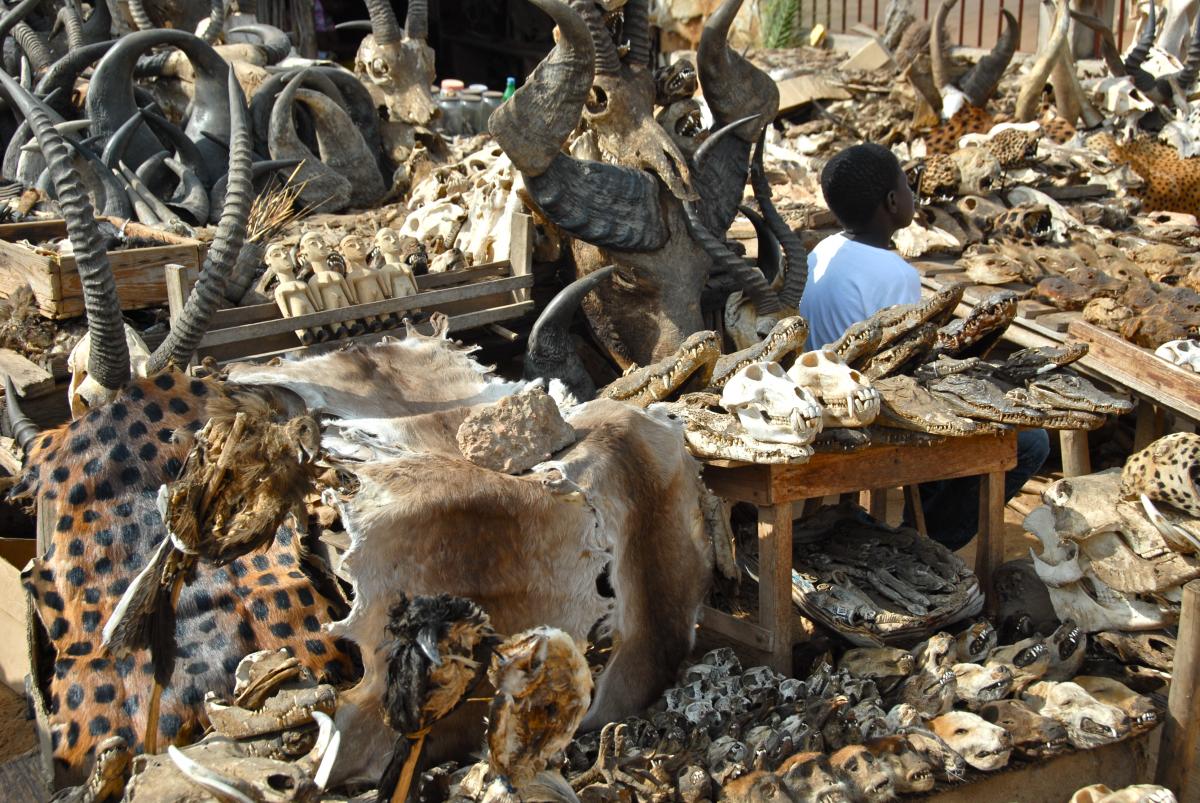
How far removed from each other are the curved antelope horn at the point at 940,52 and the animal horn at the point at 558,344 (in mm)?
5760

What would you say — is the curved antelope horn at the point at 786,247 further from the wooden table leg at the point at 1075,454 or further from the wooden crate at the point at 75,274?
the wooden crate at the point at 75,274

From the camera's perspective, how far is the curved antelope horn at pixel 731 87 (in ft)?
17.9

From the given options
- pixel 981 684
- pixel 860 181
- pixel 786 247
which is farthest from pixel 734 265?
pixel 981 684

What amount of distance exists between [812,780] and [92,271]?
222cm

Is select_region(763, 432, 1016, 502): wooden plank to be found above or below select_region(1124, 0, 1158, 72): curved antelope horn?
below

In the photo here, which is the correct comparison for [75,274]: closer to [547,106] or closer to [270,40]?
[547,106]

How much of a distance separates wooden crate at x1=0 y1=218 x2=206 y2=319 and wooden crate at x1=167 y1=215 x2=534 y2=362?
5.2 inches

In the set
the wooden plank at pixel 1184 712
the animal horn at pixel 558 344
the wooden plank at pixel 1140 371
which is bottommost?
the wooden plank at pixel 1184 712

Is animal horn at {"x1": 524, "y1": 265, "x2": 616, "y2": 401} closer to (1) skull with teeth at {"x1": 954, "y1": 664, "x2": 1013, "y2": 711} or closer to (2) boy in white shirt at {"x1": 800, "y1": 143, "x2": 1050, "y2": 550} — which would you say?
(2) boy in white shirt at {"x1": 800, "y1": 143, "x2": 1050, "y2": 550}

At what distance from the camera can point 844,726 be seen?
2938 millimetres

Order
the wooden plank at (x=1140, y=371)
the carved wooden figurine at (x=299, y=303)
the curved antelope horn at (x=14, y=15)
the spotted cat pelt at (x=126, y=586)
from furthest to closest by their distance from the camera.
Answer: the curved antelope horn at (x=14, y=15)
the wooden plank at (x=1140, y=371)
the carved wooden figurine at (x=299, y=303)
the spotted cat pelt at (x=126, y=586)

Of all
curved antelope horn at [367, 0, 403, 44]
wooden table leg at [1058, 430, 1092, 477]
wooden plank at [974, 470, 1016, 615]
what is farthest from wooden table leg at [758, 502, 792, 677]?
curved antelope horn at [367, 0, 403, 44]

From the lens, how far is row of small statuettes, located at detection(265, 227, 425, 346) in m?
4.27

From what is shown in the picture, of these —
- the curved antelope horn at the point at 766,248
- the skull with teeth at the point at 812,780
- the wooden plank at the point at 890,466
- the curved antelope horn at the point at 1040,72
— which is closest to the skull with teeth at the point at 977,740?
the skull with teeth at the point at 812,780
